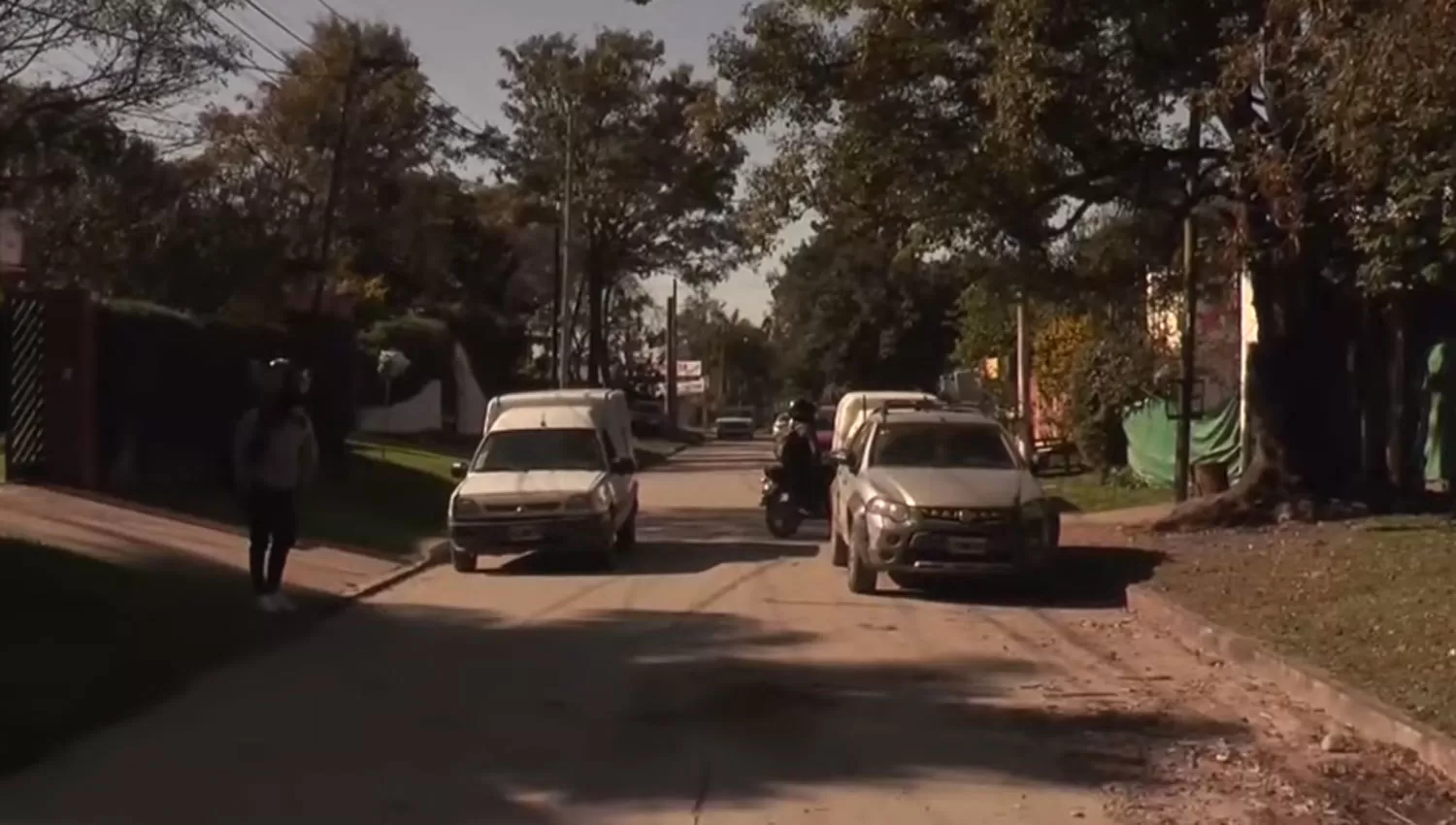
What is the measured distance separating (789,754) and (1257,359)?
15384 mm

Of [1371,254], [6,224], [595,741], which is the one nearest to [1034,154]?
[1371,254]

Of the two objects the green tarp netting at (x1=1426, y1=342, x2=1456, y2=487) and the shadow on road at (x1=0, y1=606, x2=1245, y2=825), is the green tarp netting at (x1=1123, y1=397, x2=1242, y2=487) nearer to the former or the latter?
the green tarp netting at (x1=1426, y1=342, x2=1456, y2=487)

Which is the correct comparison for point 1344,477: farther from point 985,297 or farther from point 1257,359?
point 985,297

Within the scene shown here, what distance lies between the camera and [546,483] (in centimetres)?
2303

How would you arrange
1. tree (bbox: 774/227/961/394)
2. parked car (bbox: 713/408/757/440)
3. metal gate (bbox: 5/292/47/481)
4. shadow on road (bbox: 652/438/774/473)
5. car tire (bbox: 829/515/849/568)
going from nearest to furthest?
car tire (bbox: 829/515/849/568) → metal gate (bbox: 5/292/47/481) → shadow on road (bbox: 652/438/774/473) → tree (bbox: 774/227/961/394) → parked car (bbox: 713/408/757/440)

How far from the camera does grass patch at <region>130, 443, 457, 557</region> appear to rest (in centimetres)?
2492

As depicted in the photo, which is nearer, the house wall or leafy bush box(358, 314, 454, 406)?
leafy bush box(358, 314, 454, 406)

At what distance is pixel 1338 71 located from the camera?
44.7 ft

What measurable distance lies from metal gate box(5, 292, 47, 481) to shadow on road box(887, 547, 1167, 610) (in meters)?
10.0

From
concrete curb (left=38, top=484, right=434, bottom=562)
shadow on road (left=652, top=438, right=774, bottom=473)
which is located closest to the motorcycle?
concrete curb (left=38, top=484, right=434, bottom=562)

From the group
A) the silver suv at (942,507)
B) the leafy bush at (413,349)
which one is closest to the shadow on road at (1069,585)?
the silver suv at (942,507)

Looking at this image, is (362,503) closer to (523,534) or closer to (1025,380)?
(523,534)

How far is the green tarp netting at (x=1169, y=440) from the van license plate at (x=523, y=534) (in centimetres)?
1227

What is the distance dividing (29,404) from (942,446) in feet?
33.7
